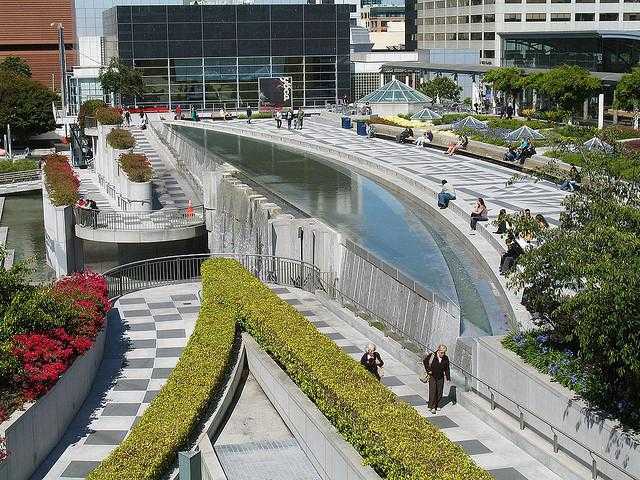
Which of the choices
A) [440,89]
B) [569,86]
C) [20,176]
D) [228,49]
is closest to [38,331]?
[20,176]

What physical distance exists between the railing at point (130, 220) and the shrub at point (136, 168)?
2.87 m

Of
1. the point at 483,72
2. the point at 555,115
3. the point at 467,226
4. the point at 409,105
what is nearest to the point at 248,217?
the point at 467,226

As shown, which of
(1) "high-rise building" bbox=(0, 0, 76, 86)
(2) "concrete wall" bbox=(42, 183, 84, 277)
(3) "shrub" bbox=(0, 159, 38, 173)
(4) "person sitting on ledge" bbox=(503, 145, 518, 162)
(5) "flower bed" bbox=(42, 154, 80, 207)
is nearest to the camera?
(2) "concrete wall" bbox=(42, 183, 84, 277)

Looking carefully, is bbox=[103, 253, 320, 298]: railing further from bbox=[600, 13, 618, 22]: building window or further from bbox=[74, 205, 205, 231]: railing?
bbox=[600, 13, 618, 22]: building window

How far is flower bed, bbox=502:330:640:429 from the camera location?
1347 cm

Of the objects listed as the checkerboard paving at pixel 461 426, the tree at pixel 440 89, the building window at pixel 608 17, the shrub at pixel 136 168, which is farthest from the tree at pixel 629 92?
the building window at pixel 608 17

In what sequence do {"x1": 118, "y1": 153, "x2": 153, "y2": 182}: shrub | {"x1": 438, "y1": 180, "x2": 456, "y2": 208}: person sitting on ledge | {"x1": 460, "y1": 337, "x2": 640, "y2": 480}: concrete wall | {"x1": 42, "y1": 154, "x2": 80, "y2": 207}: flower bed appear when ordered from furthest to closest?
{"x1": 118, "y1": 153, "x2": 153, "y2": 182}: shrub
{"x1": 438, "y1": 180, "x2": 456, "y2": 208}: person sitting on ledge
{"x1": 42, "y1": 154, "x2": 80, "y2": 207}: flower bed
{"x1": 460, "y1": 337, "x2": 640, "y2": 480}: concrete wall

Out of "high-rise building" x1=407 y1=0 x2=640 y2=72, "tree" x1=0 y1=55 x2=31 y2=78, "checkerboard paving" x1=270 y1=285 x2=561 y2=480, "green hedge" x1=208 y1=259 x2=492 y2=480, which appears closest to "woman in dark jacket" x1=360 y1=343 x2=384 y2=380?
"green hedge" x1=208 y1=259 x2=492 y2=480

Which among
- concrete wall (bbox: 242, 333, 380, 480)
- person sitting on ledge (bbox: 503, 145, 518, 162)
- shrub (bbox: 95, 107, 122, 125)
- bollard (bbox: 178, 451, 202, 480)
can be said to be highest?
shrub (bbox: 95, 107, 122, 125)

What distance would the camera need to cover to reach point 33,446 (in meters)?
13.9

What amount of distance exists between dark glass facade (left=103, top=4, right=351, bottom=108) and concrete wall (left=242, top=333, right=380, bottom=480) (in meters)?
78.4

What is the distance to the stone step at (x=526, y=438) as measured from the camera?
1303 centimetres

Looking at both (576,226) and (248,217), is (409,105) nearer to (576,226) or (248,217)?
(248,217)

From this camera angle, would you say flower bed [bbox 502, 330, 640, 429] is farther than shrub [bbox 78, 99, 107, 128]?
No
